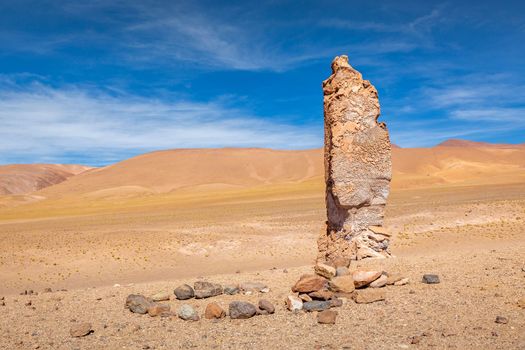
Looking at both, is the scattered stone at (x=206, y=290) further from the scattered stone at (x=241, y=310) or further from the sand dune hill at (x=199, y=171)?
the sand dune hill at (x=199, y=171)

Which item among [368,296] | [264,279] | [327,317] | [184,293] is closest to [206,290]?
[184,293]

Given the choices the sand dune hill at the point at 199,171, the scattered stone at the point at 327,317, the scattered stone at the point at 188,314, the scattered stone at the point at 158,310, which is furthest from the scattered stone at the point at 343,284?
the sand dune hill at the point at 199,171

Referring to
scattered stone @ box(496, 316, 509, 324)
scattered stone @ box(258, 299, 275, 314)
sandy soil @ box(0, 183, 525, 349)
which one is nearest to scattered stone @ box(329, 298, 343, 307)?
sandy soil @ box(0, 183, 525, 349)

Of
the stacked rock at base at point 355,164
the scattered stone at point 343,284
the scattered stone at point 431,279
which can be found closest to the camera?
the scattered stone at point 343,284

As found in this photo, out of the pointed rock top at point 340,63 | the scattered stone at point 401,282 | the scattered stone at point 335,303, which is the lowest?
the scattered stone at point 335,303

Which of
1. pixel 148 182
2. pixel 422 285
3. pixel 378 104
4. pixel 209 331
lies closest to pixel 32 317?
pixel 209 331

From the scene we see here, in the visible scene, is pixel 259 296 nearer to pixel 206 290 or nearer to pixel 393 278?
pixel 206 290

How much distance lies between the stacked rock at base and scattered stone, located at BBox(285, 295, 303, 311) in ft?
16.1

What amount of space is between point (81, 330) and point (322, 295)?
443 cm

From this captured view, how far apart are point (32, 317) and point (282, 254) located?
12277 millimetres

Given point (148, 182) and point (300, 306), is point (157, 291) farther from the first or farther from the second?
point (148, 182)

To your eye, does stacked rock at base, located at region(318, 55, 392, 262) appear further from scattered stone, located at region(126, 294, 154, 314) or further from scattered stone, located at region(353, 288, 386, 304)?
scattered stone, located at region(126, 294, 154, 314)

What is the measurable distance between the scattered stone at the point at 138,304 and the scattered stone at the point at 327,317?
11.5ft

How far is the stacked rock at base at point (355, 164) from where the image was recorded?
13.8 metres
